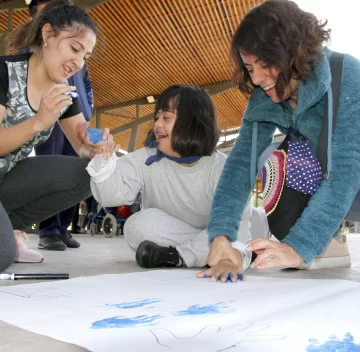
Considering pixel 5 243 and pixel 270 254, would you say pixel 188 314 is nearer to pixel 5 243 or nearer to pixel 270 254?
pixel 270 254

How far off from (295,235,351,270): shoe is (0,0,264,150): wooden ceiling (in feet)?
8.35

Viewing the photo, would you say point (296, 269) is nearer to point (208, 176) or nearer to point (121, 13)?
point (208, 176)

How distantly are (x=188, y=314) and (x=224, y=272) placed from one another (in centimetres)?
37

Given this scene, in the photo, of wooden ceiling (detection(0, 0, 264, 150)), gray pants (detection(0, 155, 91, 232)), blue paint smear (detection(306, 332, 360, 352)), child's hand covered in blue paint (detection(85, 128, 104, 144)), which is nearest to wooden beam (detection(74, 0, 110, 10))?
wooden ceiling (detection(0, 0, 264, 150))

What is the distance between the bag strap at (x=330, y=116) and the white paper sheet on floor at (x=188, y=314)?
28cm

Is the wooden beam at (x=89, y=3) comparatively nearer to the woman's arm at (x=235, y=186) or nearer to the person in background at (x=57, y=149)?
the person in background at (x=57, y=149)

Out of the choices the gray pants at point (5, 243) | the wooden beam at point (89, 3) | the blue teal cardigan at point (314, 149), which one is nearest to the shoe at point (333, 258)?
the blue teal cardigan at point (314, 149)

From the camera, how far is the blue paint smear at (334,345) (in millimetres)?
493

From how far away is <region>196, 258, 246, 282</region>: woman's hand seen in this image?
990 millimetres

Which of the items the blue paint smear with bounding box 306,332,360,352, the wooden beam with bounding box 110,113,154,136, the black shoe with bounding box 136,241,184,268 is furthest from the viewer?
the wooden beam with bounding box 110,113,154,136

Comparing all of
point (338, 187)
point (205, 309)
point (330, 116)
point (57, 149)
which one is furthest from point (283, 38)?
point (57, 149)

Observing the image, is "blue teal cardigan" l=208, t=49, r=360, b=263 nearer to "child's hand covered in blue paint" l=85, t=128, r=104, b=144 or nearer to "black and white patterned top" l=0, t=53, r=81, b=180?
"child's hand covered in blue paint" l=85, t=128, r=104, b=144

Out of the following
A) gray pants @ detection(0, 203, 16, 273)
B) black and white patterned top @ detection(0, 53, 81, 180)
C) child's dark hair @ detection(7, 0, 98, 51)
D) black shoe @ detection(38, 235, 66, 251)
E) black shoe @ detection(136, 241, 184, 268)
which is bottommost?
black shoe @ detection(38, 235, 66, 251)

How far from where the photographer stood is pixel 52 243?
195 centimetres
